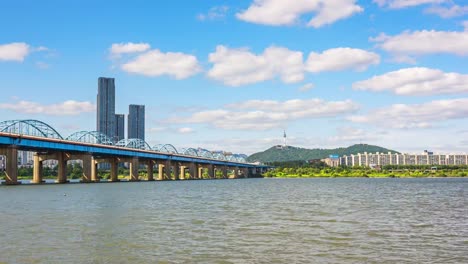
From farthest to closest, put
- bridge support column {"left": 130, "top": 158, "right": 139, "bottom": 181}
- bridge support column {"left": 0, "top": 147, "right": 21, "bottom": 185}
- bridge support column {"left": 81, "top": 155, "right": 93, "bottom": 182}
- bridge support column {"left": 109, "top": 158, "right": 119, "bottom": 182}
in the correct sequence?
bridge support column {"left": 130, "top": 158, "right": 139, "bottom": 181}, bridge support column {"left": 109, "top": 158, "right": 119, "bottom": 182}, bridge support column {"left": 81, "top": 155, "right": 93, "bottom": 182}, bridge support column {"left": 0, "top": 147, "right": 21, "bottom": 185}

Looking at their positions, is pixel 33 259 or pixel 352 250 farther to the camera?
pixel 352 250

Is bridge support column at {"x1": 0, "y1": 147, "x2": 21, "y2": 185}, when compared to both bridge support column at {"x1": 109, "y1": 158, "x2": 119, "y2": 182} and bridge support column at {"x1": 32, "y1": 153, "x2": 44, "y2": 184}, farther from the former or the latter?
bridge support column at {"x1": 109, "y1": 158, "x2": 119, "y2": 182}

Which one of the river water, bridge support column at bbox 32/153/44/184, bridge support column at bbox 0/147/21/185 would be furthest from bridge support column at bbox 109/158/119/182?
the river water

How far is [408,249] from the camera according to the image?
2489 cm

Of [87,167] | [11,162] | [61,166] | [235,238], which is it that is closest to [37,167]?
[61,166]

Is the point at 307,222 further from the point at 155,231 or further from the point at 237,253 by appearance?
the point at 237,253

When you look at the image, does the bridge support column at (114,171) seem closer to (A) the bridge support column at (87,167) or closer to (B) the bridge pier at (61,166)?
(A) the bridge support column at (87,167)

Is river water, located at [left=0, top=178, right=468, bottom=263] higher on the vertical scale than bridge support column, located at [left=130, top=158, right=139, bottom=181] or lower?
lower

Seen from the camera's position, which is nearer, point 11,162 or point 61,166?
point 11,162

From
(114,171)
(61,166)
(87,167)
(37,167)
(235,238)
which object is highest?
(61,166)

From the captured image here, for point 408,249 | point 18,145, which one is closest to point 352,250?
point 408,249

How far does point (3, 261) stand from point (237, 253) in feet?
33.9

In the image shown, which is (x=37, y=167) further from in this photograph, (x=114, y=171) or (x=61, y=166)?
(x=114, y=171)

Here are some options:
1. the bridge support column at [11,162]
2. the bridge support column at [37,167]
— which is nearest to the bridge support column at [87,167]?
the bridge support column at [37,167]
